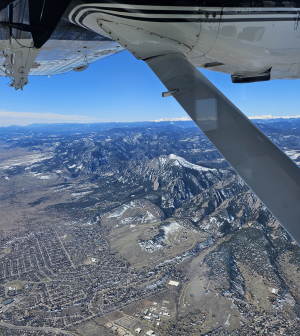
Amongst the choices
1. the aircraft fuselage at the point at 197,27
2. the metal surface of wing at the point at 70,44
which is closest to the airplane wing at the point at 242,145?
the aircraft fuselage at the point at 197,27

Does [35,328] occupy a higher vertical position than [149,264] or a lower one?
lower

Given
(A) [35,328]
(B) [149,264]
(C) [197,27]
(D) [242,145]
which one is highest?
(C) [197,27]

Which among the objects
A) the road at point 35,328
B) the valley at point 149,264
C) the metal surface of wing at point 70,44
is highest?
the metal surface of wing at point 70,44

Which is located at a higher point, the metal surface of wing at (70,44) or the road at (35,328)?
the metal surface of wing at (70,44)

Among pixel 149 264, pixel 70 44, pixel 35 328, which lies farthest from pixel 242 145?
pixel 149 264

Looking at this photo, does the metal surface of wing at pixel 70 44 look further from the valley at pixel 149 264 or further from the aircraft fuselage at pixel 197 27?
the valley at pixel 149 264

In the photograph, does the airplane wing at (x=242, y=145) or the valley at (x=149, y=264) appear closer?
the airplane wing at (x=242, y=145)

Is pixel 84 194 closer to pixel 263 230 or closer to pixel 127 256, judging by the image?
pixel 127 256

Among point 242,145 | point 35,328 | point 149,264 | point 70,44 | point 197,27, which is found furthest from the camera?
point 149,264

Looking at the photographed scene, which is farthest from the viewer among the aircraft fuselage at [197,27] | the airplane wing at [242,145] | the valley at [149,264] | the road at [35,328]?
the valley at [149,264]

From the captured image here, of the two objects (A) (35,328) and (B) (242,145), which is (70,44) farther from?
(A) (35,328)
